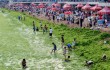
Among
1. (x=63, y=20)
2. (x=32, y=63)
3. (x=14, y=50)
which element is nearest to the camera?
(x=32, y=63)

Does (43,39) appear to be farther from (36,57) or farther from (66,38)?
(36,57)

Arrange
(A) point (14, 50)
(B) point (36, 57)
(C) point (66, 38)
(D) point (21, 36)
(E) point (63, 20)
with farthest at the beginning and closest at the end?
(E) point (63, 20)
(D) point (21, 36)
(C) point (66, 38)
(A) point (14, 50)
(B) point (36, 57)

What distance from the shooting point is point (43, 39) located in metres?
43.1

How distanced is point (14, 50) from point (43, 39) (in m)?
7.36

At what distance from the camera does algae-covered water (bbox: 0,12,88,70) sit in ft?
94.9

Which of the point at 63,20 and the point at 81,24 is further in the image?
the point at 63,20

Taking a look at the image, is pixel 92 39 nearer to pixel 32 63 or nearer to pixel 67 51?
pixel 67 51

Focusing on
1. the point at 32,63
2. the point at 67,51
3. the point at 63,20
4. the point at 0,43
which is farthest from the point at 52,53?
the point at 63,20

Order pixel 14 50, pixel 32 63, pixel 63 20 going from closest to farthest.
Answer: pixel 32 63 → pixel 14 50 → pixel 63 20

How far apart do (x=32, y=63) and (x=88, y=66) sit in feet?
19.3

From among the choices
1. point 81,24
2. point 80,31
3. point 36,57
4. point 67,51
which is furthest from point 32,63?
point 81,24

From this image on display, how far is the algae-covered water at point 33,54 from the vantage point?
94.9 feet

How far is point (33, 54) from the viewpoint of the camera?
34.2m

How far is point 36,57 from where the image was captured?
32.7 metres
